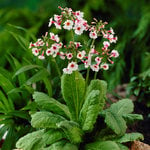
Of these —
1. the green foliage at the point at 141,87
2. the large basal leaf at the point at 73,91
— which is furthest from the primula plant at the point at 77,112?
the green foliage at the point at 141,87

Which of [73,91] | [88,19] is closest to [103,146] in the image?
[73,91]

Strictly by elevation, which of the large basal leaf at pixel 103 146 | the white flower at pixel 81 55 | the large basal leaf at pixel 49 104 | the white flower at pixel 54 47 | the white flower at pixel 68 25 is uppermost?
the white flower at pixel 68 25

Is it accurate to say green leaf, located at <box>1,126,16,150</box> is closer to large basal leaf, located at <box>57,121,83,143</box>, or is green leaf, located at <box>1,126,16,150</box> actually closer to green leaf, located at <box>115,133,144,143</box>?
large basal leaf, located at <box>57,121,83,143</box>

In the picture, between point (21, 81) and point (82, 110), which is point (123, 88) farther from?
point (82, 110)

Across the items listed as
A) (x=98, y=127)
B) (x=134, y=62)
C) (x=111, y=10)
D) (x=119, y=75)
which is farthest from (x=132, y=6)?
(x=98, y=127)

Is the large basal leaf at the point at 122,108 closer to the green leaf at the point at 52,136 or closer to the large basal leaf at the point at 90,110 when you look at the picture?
the large basal leaf at the point at 90,110

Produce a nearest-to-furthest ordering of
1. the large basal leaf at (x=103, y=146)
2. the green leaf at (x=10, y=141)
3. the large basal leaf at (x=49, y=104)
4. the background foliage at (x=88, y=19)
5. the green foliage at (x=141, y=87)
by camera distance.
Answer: the large basal leaf at (x=103, y=146) < the large basal leaf at (x=49, y=104) < the green leaf at (x=10, y=141) < the background foliage at (x=88, y=19) < the green foliage at (x=141, y=87)

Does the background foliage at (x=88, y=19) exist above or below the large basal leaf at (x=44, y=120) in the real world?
above
